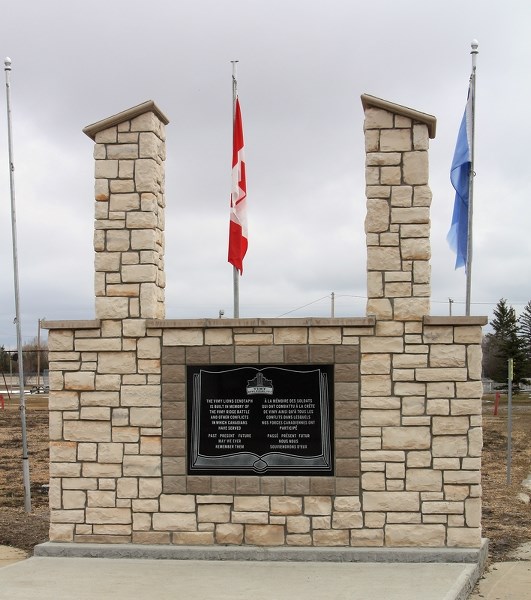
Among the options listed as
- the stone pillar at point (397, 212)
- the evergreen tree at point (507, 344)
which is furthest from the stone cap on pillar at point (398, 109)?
the evergreen tree at point (507, 344)

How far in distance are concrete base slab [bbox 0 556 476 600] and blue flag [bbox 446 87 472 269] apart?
466cm

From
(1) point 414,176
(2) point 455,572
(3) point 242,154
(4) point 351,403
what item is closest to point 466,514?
(2) point 455,572

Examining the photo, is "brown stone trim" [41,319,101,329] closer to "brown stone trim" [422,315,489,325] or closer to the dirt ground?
the dirt ground

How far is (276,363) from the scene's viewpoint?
27.4 ft

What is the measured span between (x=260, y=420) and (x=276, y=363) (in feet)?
1.86

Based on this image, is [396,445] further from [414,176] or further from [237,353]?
[414,176]

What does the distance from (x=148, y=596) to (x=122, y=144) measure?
169 inches

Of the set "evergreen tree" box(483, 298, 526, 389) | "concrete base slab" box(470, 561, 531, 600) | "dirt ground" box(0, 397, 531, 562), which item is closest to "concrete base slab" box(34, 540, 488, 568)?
"concrete base slab" box(470, 561, 531, 600)

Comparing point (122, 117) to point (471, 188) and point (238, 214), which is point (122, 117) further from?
point (471, 188)

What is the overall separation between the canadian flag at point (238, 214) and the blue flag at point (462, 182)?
3231mm

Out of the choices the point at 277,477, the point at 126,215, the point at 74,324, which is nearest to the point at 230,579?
the point at 277,477

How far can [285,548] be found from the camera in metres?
8.18

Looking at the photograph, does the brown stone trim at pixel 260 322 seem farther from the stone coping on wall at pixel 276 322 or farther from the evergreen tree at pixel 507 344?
the evergreen tree at pixel 507 344

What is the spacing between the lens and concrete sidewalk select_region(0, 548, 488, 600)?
6.98m
